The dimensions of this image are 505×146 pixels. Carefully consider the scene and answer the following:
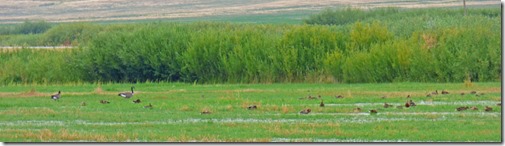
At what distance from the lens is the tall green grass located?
→ 113 feet

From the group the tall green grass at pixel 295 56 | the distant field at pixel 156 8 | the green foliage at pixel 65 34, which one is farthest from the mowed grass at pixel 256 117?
the distant field at pixel 156 8

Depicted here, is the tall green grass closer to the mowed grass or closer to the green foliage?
the mowed grass

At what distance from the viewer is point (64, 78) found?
43.1 metres

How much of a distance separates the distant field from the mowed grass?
92.8 metres

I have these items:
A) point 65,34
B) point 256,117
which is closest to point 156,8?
point 65,34

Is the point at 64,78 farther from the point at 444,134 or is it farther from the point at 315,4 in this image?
the point at 315,4

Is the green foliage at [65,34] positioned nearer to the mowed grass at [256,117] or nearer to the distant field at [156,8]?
the distant field at [156,8]

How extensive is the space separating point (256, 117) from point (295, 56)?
690 inches

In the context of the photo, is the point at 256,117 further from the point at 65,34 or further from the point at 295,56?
the point at 65,34

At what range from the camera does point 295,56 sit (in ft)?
124

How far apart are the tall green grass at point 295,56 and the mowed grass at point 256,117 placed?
17.6 ft

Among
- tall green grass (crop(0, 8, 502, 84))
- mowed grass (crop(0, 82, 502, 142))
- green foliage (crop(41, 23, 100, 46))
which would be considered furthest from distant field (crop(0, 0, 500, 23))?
mowed grass (crop(0, 82, 502, 142))

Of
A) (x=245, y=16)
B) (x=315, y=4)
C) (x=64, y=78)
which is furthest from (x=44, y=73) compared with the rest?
(x=315, y=4)

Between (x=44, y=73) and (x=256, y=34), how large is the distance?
966cm
